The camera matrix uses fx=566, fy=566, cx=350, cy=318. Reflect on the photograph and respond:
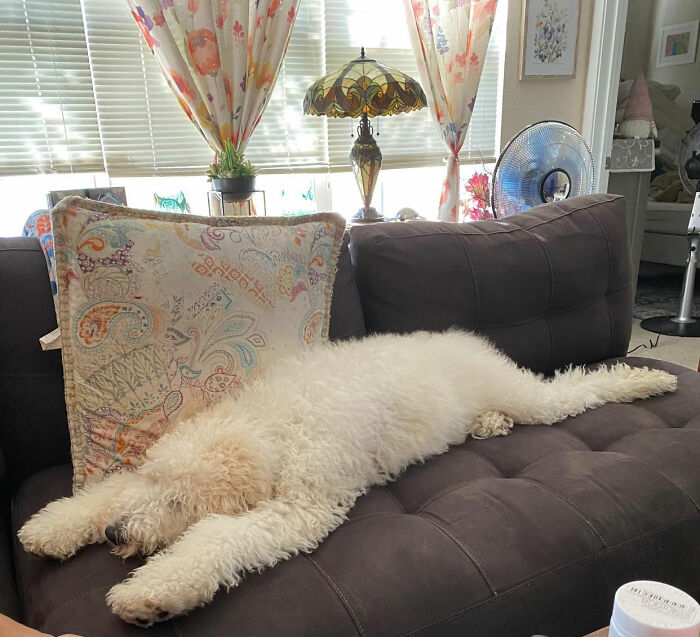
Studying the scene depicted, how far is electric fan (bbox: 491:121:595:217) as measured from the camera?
7.56 ft

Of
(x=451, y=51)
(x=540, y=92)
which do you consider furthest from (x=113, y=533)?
(x=540, y=92)

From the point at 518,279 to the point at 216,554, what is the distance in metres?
1.09

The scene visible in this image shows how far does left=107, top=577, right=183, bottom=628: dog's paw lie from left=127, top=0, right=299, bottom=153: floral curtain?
1.94 m

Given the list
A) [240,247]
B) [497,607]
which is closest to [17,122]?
[240,247]

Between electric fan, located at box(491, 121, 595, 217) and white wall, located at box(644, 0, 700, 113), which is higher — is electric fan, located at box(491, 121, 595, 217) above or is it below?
below

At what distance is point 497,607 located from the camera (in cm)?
85

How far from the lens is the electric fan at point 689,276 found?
3.28m

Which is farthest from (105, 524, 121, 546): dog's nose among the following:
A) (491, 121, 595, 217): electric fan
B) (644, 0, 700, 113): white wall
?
(644, 0, 700, 113): white wall

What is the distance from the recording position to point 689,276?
334 cm

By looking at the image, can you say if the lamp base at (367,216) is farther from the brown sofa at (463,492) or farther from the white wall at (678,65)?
the white wall at (678,65)

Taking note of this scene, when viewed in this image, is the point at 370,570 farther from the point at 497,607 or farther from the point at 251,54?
the point at 251,54

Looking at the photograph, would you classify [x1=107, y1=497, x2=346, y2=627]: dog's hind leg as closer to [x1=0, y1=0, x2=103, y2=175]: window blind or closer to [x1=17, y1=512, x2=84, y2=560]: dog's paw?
[x1=17, y1=512, x2=84, y2=560]: dog's paw

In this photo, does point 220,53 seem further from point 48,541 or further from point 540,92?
point 48,541

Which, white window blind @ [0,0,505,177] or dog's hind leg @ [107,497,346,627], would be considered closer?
dog's hind leg @ [107,497,346,627]
